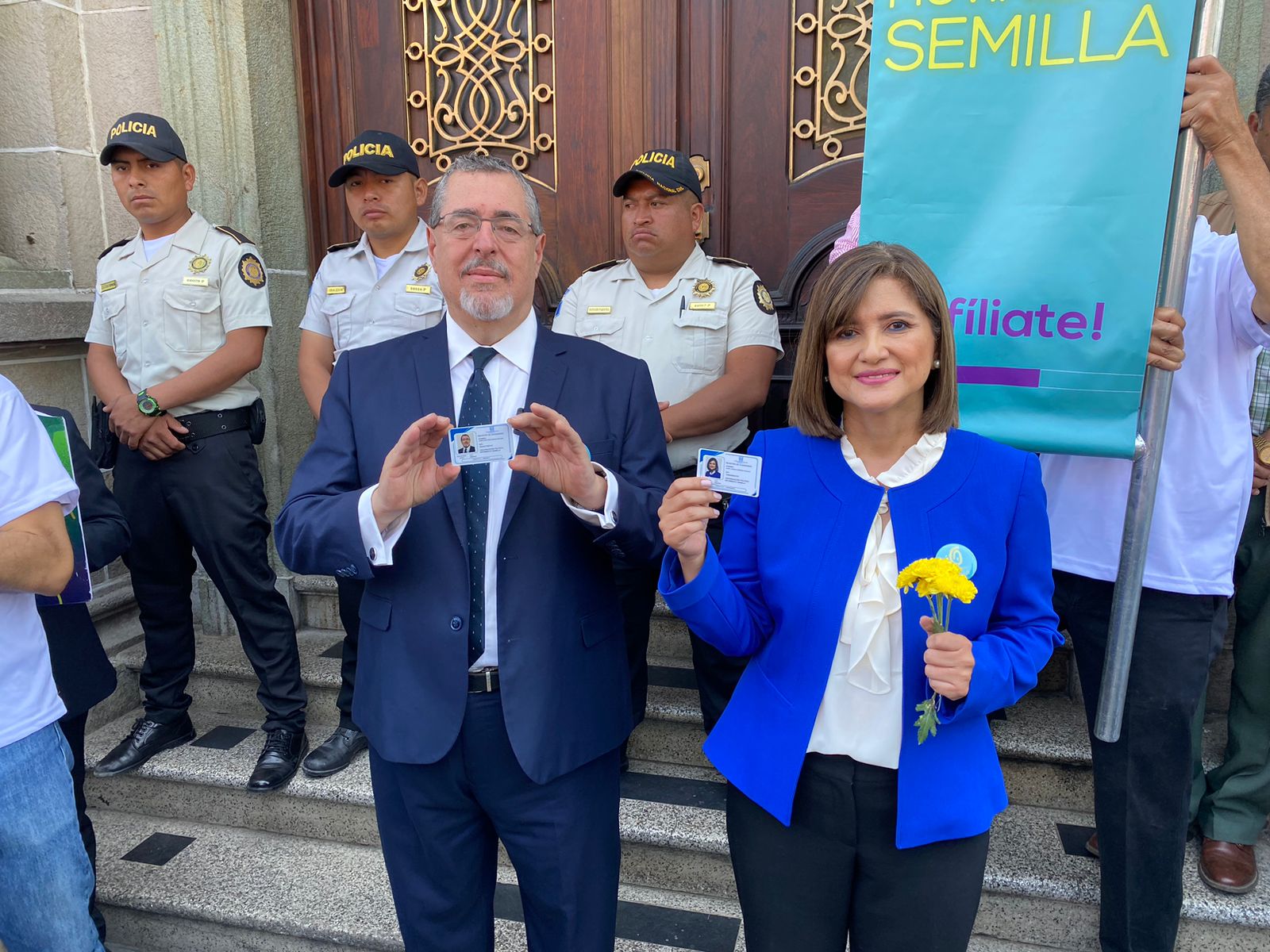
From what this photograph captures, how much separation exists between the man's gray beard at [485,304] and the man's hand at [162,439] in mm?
1949

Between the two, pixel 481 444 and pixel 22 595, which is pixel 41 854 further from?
pixel 481 444

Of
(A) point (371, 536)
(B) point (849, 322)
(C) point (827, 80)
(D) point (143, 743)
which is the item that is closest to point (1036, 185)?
(B) point (849, 322)

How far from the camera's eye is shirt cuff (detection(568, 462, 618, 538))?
1660 millimetres

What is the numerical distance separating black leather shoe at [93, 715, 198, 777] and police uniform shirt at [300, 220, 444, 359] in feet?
5.15

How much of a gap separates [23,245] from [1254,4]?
4.84 m

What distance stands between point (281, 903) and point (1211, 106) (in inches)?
125

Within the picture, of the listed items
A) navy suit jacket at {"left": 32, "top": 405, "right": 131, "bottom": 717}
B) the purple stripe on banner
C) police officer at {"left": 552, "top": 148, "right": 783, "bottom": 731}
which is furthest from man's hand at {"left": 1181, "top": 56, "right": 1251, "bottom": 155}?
navy suit jacket at {"left": 32, "top": 405, "right": 131, "bottom": 717}

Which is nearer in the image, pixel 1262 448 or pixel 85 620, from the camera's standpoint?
pixel 85 620

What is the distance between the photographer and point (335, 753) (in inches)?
130

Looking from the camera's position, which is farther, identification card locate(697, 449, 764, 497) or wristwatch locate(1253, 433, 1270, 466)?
wristwatch locate(1253, 433, 1270, 466)

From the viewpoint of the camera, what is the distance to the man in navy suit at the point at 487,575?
5.75 ft

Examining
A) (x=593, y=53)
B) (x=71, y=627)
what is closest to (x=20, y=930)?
(x=71, y=627)

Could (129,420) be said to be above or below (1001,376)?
below

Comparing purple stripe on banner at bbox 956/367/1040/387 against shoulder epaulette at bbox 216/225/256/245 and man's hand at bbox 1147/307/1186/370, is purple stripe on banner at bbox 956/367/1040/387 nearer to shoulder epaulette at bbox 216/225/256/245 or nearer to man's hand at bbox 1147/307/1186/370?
man's hand at bbox 1147/307/1186/370
